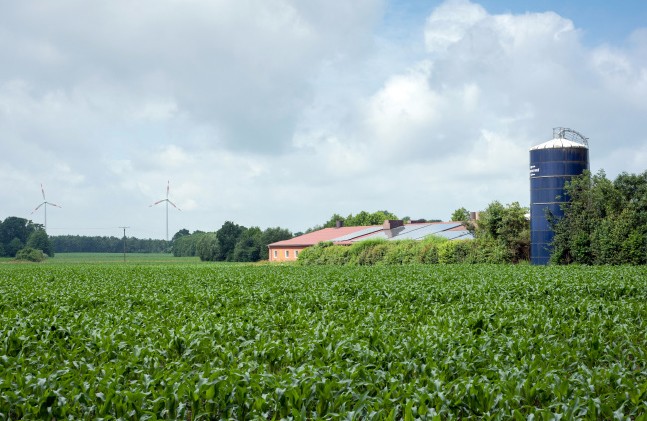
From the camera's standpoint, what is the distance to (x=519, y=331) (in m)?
13.0

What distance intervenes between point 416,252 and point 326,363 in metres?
43.7

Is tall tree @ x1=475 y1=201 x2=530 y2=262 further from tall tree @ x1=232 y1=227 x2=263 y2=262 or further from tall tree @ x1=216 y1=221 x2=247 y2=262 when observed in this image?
tall tree @ x1=216 y1=221 x2=247 y2=262

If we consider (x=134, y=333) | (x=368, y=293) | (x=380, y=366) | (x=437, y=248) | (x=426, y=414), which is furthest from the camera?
(x=437, y=248)

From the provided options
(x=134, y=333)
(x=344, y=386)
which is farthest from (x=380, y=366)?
(x=134, y=333)

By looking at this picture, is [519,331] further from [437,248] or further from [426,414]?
[437,248]

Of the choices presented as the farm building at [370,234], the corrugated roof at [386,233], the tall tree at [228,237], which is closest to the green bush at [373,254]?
the farm building at [370,234]

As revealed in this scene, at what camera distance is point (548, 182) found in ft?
152

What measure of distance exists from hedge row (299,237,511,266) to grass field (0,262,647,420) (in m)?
31.3

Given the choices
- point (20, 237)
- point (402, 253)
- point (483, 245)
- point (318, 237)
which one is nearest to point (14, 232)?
point (20, 237)

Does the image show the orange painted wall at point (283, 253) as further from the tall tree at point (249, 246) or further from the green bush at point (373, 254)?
the green bush at point (373, 254)

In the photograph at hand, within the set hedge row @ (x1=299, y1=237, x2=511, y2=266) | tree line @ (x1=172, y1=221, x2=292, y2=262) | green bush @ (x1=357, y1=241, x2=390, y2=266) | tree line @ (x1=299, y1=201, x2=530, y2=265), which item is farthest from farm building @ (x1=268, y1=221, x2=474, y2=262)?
tree line @ (x1=172, y1=221, x2=292, y2=262)

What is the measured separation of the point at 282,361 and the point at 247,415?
312cm

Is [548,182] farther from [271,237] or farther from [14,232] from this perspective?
[14,232]

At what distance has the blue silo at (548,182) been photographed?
4612cm
